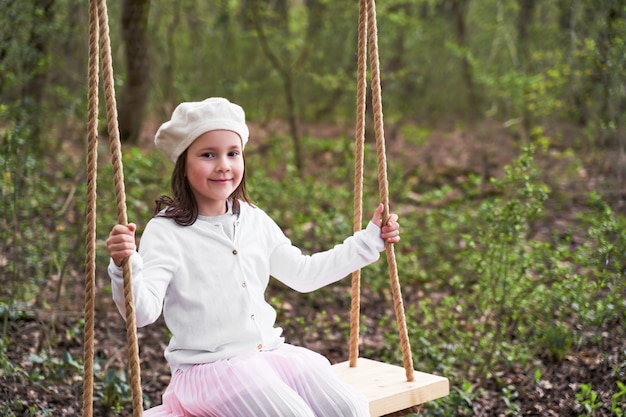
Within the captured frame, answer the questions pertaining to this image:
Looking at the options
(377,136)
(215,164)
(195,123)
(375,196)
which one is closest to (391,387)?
(377,136)

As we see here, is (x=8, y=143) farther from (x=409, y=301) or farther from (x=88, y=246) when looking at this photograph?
(x=409, y=301)

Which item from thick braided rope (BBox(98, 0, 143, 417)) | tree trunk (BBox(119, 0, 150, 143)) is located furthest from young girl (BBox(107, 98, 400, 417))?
tree trunk (BBox(119, 0, 150, 143))

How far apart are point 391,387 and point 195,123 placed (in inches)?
44.3

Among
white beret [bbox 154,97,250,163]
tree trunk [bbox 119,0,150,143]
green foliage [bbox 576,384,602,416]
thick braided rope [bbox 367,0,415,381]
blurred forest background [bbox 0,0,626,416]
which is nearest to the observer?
white beret [bbox 154,97,250,163]

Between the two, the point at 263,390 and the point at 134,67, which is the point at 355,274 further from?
the point at 134,67

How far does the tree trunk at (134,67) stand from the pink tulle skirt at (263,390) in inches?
157

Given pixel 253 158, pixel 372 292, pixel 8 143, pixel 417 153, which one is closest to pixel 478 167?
pixel 417 153

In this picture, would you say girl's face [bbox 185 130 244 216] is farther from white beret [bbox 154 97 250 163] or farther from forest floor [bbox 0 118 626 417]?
forest floor [bbox 0 118 626 417]

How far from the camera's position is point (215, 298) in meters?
2.53

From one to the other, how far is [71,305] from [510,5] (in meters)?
6.47

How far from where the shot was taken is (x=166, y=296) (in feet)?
8.40

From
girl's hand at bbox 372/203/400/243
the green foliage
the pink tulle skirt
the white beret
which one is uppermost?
the white beret

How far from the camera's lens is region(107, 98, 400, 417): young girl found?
241 cm

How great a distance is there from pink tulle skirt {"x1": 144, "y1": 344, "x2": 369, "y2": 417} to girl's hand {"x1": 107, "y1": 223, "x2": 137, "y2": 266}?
47 cm
